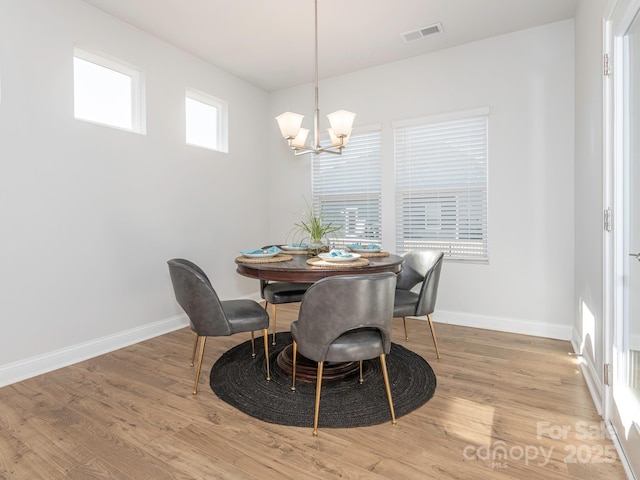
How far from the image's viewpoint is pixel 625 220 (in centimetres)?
180

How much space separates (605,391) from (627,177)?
1142mm

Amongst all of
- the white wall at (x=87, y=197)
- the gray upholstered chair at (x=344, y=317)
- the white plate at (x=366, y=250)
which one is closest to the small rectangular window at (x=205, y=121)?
the white wall at (x=87, y=197)

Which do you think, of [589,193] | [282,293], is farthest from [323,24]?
[589,193]

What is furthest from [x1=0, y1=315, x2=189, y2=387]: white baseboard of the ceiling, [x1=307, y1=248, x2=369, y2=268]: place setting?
the ceiling

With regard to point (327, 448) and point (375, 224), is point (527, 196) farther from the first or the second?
point (327, 448)

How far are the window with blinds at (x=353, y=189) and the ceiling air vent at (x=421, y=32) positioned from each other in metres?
0.97

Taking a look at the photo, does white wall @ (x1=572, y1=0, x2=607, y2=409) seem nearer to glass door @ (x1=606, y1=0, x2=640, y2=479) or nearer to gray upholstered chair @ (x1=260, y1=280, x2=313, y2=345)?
glass door @ (x1=606, y1=0, x2=640, y2=479)

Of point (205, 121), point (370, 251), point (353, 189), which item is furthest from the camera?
point (353, 189)

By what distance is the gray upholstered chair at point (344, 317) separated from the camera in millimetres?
1770

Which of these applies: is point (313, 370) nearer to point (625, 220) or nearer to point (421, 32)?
point (625, 220)

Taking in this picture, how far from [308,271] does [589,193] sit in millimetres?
2049

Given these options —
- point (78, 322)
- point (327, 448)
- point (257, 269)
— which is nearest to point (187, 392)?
point (257, 269)

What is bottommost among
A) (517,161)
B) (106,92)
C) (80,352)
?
(80,352)

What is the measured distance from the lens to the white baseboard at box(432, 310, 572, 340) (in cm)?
330
